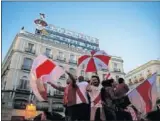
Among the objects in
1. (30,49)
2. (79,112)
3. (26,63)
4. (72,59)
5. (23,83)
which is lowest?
(79,112)

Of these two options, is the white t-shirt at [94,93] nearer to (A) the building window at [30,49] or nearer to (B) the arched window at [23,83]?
(B) the arched window at [23,83]

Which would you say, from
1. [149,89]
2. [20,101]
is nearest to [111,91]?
[149,89]

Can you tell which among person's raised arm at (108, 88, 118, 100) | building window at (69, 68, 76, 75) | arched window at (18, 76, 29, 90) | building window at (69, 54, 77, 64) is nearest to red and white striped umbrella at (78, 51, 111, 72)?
person's raised arm at (108, 88, 118, 100)

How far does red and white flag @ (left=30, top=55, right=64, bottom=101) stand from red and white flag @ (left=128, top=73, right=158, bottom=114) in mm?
1583

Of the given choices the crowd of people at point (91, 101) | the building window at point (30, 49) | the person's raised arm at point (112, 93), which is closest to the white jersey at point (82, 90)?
the crowd of people at point (91, 101)

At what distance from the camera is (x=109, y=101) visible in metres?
3.61

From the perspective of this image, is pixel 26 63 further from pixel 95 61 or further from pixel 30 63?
pixel 95 61

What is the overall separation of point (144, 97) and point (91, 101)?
129 centimetres

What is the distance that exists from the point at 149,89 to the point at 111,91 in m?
1.06

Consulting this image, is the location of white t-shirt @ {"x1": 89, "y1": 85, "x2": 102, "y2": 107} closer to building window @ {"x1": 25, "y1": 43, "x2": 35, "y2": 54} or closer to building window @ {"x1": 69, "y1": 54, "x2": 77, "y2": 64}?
building window @ {"x1": 25, "y1": 43, "x2": 35, "y2": 54}

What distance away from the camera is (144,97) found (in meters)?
4.08

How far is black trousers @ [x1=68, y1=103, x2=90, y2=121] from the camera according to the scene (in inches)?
135

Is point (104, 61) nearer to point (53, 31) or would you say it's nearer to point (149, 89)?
point (149, 89)

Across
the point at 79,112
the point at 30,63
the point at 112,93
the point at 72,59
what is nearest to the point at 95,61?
the point at 112,93
